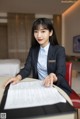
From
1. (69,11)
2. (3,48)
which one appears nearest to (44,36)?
(69,11)

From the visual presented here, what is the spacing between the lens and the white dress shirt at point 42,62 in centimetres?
143

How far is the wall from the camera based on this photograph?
5.84 meters

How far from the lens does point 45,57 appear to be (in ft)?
4.71

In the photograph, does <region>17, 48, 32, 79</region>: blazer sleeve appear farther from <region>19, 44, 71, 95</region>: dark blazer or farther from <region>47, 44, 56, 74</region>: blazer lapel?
<region>47, 44, 56, 74</region>: blazer lapel

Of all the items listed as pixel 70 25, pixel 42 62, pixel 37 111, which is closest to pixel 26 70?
pixel 42 62

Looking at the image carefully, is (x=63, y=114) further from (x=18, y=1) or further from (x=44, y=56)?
(x=18, y=1)

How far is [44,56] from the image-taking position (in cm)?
145

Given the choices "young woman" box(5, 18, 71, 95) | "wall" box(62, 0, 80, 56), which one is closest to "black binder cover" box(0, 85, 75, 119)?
"young woman" box(5, 18, 71, 95)

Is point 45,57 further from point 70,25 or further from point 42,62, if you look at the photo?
point 70,25

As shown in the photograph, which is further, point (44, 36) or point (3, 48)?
point (3, 48)

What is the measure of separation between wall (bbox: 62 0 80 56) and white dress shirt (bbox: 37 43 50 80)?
447 centimetres

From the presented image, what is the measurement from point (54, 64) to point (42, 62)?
0.12 meters

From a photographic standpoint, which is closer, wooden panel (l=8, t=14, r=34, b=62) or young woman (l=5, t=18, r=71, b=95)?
young woman (l=5, t=18, r=71, b=95)

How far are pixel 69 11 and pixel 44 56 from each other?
18.5 ft
